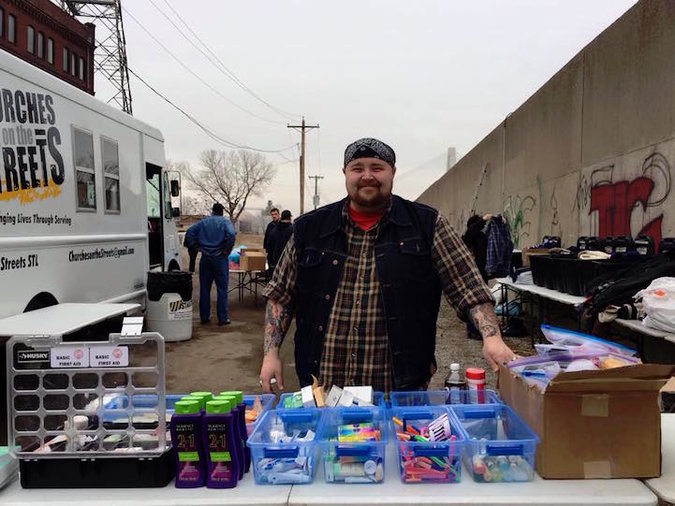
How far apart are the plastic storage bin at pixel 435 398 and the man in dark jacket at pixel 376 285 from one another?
299 mm

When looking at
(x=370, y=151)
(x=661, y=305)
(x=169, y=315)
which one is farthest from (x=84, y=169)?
(x=661, y=305)

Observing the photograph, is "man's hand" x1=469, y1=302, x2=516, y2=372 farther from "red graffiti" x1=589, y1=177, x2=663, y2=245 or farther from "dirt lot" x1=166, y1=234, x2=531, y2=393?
"red graffiti" x1=589, y1=177, x2=663, y2=245

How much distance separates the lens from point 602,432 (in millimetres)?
1681

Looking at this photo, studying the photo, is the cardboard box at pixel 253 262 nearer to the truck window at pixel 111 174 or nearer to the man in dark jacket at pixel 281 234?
the man in dark jacket at pixel 281 234

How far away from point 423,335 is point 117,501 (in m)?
1.40

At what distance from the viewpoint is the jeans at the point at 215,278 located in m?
9.20

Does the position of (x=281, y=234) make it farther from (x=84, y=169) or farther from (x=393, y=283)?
(x=393, y=283)

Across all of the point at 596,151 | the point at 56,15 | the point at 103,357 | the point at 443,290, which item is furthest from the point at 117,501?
the point at 56,15

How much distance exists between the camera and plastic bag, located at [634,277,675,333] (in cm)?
421

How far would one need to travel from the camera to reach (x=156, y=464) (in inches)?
66.3

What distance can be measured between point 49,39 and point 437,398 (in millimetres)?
43415

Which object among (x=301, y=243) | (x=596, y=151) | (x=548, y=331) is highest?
(x=596, y=151)

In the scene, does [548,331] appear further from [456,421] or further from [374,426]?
[374,426]

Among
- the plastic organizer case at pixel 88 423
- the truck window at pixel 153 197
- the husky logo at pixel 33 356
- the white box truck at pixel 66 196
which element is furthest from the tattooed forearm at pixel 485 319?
the truck window at pixel 153 197
